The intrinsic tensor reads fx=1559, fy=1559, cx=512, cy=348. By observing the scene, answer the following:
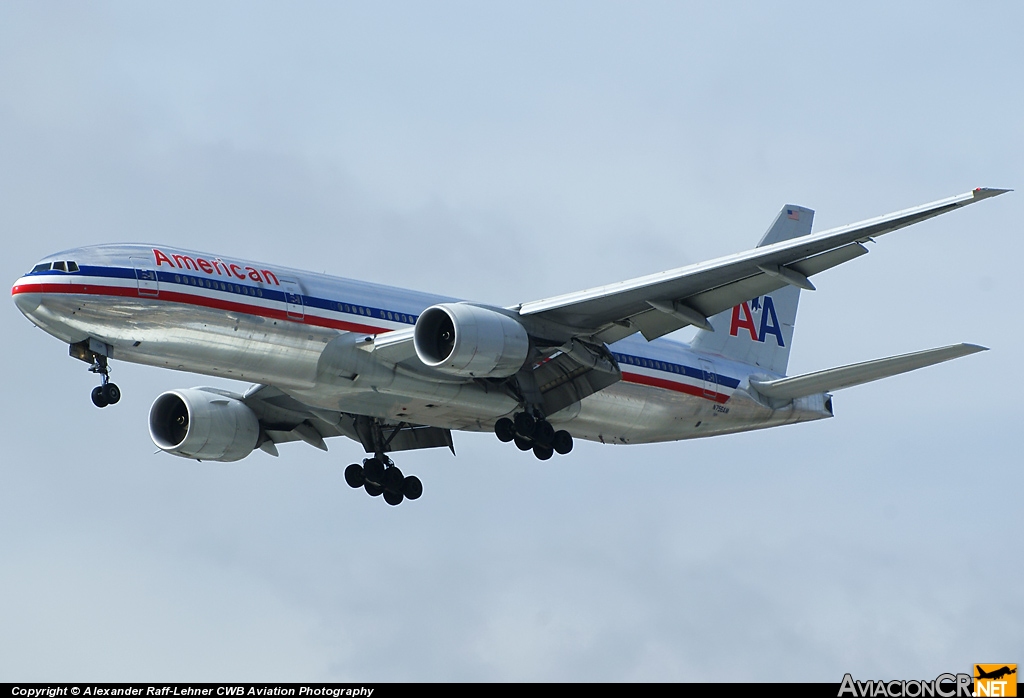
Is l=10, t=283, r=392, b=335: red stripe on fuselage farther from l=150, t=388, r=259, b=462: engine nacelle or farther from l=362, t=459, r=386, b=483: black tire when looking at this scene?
l=150, t=388, r=259, b=462: engine nacelle

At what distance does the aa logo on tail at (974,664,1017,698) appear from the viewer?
2875 cm

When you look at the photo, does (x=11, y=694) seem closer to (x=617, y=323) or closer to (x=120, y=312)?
(x=120, y=312)

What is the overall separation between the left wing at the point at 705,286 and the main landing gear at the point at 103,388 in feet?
30.1

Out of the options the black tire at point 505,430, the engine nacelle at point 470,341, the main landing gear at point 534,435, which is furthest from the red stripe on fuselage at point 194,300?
the main landing gear at point 534,435

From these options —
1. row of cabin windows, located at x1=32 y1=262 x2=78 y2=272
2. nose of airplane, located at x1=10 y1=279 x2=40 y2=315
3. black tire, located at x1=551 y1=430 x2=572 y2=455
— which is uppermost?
row of cabin windows, located at x1=32 y1=262 x2=78 y2=272

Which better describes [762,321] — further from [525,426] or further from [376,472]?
[376,472]

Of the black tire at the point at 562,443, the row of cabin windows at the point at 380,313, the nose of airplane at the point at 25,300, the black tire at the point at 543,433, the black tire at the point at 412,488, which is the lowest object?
the black tire at the point at 412,488

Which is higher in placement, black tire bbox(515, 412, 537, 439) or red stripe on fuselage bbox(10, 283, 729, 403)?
red stripe on fuselage bbox(10, 283, 729, 403)

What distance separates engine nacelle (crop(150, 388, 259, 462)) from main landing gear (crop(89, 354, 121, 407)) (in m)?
7.07

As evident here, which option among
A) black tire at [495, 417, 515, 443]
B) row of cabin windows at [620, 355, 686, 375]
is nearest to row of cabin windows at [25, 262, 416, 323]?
black tire at [495, 417, 515, 443]

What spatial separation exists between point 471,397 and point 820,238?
9.41m

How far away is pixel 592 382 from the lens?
123ft

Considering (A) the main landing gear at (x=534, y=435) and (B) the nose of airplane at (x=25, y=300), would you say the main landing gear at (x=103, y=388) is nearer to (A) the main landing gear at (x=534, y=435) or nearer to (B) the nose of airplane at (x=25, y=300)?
(B) the nose of airplane at (x=25, y=300)

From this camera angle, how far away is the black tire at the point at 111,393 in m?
32.6
